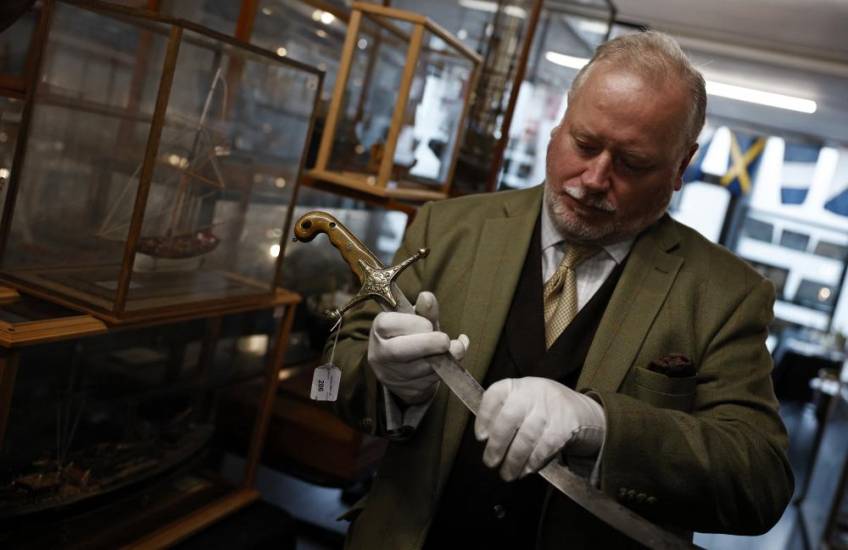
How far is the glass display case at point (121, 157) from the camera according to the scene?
2102 millimetres

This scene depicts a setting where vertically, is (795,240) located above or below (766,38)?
below

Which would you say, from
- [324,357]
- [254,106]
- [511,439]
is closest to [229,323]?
[254,106]

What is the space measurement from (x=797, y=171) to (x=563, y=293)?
8.57 meters

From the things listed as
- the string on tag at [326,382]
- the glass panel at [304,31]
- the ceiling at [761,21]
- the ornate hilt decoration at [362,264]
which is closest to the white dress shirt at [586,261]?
the ornate hilt decoration at [362,264]

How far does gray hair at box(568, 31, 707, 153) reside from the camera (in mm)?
1604

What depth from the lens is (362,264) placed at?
1.53 m

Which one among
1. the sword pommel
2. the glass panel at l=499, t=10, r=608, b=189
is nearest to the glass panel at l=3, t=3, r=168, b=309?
the sword pommel

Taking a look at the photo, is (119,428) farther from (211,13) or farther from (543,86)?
(543,86)

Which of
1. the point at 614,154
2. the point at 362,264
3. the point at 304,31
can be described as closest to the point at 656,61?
the point at 614,154

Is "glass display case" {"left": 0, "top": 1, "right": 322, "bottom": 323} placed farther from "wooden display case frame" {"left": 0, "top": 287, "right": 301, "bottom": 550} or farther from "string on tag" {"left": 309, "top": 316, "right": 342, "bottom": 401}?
"string on tag" {"left": 309, "top": 316, "right": 342, "bottom": 401}

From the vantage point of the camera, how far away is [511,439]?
1320 mm

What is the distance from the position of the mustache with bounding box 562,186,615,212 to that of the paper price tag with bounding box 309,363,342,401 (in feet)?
1.82

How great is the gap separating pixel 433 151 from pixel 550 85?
3.34 ft

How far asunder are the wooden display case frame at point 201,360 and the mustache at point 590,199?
1.19m
